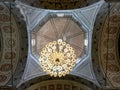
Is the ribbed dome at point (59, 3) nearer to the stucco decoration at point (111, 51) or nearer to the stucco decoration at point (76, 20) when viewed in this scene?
the stucco decoration at point (76, 20)

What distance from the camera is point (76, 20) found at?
16812 millimetres

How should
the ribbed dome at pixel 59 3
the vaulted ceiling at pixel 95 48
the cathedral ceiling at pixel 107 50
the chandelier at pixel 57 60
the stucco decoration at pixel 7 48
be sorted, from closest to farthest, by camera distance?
the ribbed dome at pixel 59 3
the chandelier at pixel 57 60
the vaulted ceiling at pixel 95 48
the stucco decoration at pixel 7 48
the cathedral ceiling at pixel 107 50

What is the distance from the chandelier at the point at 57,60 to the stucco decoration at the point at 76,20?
5.39 feet

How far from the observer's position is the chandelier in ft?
48.7

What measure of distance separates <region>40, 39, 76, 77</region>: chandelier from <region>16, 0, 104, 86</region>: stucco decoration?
164 centimetres

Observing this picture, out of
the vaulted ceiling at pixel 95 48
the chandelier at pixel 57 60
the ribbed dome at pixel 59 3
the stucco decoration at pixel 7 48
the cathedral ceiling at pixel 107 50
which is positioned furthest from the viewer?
the cathedral ceiling at pixel 107 50

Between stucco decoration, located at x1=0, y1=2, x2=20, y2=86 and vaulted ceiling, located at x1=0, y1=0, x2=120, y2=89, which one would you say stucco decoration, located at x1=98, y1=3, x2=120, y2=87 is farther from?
stucco decoration, located at x1=0, y1=2, x2=20, y2=86

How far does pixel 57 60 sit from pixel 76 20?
8.62 ft

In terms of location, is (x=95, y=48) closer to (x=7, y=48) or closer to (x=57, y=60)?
(x=57, y=60)

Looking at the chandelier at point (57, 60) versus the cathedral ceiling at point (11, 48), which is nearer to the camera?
the chandelier at point (57, 60)

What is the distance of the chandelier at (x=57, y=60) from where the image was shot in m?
14.8

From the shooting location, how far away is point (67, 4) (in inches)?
586

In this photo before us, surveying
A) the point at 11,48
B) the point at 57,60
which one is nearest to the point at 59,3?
the point at 57,60

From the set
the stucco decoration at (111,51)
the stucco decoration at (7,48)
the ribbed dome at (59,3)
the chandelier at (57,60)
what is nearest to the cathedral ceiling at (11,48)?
the stucco decoration at (7,48)
